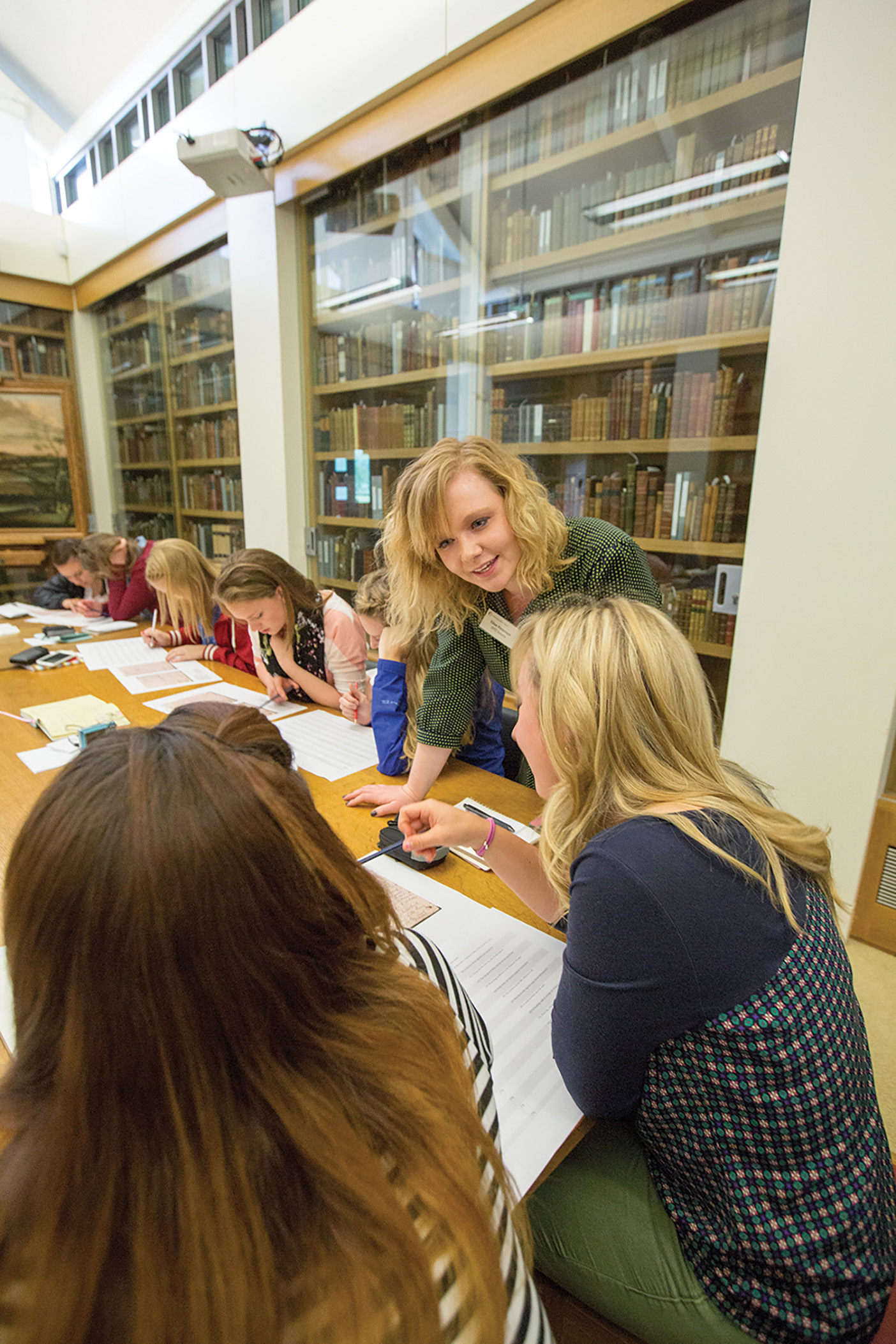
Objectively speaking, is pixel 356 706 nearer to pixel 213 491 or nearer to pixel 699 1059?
pixel 699 1059

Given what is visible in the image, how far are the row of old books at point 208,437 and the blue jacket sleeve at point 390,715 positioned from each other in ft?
11.0

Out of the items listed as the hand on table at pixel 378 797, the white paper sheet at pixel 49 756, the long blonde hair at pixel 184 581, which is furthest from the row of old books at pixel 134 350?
the hand on table at pixel 378 797

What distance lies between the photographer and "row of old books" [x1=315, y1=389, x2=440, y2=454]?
335 cm

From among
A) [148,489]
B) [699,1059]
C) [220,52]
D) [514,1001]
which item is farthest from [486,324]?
[148,489]

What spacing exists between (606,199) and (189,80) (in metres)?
3.27

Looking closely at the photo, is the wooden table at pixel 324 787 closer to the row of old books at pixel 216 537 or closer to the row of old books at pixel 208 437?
the row of old books at pixel 216 537

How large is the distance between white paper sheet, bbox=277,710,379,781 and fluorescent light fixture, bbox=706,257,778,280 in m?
1.95

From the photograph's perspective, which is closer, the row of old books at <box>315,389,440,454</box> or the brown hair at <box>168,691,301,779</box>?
the brown hair at <box>168,691,301,779</box>

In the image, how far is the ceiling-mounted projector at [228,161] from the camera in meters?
2.98

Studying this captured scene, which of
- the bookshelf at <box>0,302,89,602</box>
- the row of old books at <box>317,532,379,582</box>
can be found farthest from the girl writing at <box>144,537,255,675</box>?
the bookshelf at <box>0,302,89,602</box>

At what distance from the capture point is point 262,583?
7.12 ft

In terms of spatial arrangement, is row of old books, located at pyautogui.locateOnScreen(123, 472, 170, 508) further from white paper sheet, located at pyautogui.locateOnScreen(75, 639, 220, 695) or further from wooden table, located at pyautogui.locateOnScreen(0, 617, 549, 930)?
wooden table, located at pyautogui.locateOnScreen(0, 617, 549, 930)

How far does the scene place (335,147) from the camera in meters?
3.13

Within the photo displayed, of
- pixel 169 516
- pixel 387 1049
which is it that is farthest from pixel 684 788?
pixel 169 516
